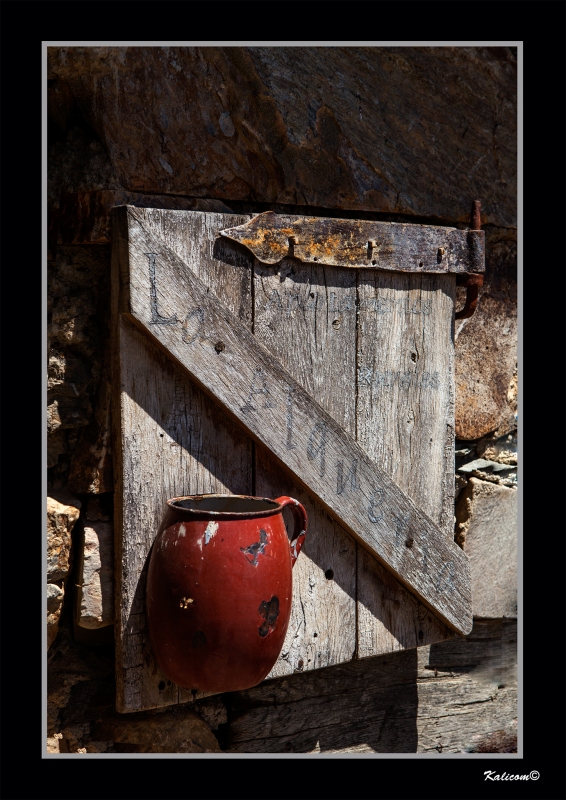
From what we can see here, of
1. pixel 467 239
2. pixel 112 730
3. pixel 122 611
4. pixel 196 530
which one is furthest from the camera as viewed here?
pixel 467 239

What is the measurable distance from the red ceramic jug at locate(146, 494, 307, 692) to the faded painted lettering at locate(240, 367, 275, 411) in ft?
0.73

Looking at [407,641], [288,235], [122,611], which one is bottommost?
[407,641]

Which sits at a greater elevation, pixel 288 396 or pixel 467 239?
pixel 467 239

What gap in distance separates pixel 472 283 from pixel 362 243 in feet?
1.07

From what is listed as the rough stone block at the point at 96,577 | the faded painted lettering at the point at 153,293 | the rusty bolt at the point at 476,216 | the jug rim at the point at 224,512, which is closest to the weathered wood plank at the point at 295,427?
the faded painted lettering at the point at 153,293

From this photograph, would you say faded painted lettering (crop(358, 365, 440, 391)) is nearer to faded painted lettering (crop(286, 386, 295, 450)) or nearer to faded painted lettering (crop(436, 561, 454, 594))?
faded painted lettering (crop(286, 386, 295, 450))

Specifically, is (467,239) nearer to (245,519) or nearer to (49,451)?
(245,519)

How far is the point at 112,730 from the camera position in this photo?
5.52 feet

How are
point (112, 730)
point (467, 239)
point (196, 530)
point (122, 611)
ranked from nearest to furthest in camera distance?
point (196, 530) < point (122, 611) < point (112, 730) < point (467, 239)

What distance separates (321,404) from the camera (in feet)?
5.59

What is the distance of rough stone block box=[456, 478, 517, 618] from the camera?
203 centimetres

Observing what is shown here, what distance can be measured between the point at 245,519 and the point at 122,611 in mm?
352

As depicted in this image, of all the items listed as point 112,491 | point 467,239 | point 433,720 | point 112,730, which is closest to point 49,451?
point 112,491

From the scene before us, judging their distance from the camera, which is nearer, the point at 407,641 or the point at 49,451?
the point at 49,451
